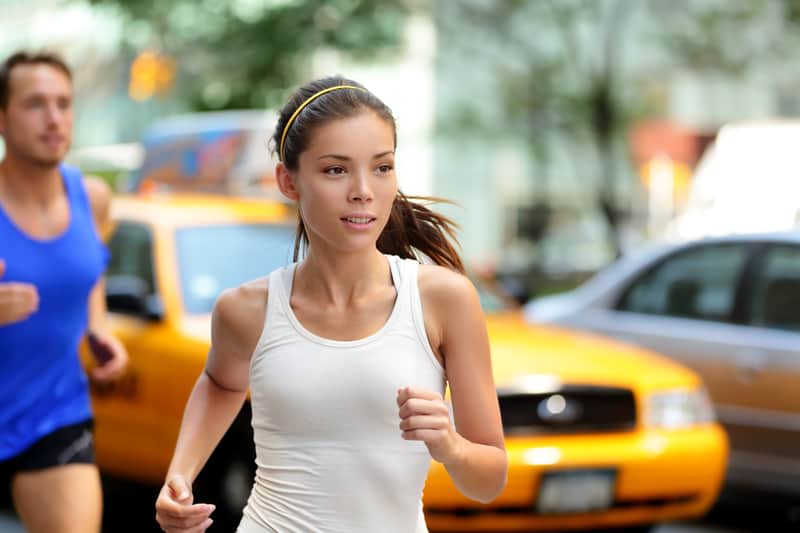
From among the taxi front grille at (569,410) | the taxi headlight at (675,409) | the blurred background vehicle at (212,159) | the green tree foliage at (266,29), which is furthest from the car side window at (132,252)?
the green tree foliage at (266,29)

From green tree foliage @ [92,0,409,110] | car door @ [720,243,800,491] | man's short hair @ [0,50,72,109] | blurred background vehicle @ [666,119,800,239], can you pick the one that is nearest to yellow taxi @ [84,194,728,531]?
car door @ [720,243,800,491]

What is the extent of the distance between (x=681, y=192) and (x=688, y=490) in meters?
21.5

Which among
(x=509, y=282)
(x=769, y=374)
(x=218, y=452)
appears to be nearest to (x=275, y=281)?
(x=218, y=452)

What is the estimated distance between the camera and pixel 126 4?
1839 centimetres

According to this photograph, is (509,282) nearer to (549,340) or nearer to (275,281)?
(549,340)

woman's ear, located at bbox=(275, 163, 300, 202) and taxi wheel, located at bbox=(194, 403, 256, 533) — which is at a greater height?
woman's ear, located at bbox=(275, 163, 300, 202)

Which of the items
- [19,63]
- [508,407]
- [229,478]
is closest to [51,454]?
[19,63]

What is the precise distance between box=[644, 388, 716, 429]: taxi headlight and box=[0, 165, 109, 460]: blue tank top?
287 centimetres

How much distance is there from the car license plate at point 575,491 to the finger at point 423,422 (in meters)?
3.58

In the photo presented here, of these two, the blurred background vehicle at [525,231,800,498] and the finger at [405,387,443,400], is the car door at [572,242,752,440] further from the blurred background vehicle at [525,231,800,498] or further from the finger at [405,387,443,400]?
the finger at [405,387,443,400]

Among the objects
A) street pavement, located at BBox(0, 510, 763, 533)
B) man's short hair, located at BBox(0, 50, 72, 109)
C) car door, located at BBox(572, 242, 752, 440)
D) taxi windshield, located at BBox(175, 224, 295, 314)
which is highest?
man's short hair, located at BBox(0, 50, 72, 109)

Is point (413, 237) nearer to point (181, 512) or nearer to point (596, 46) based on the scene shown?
point (181, 512)

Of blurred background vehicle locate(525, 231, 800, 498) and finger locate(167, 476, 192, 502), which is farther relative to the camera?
blurred background vehicle locate(525, 231, 800, 498)

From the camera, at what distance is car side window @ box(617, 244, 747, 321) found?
773cm
